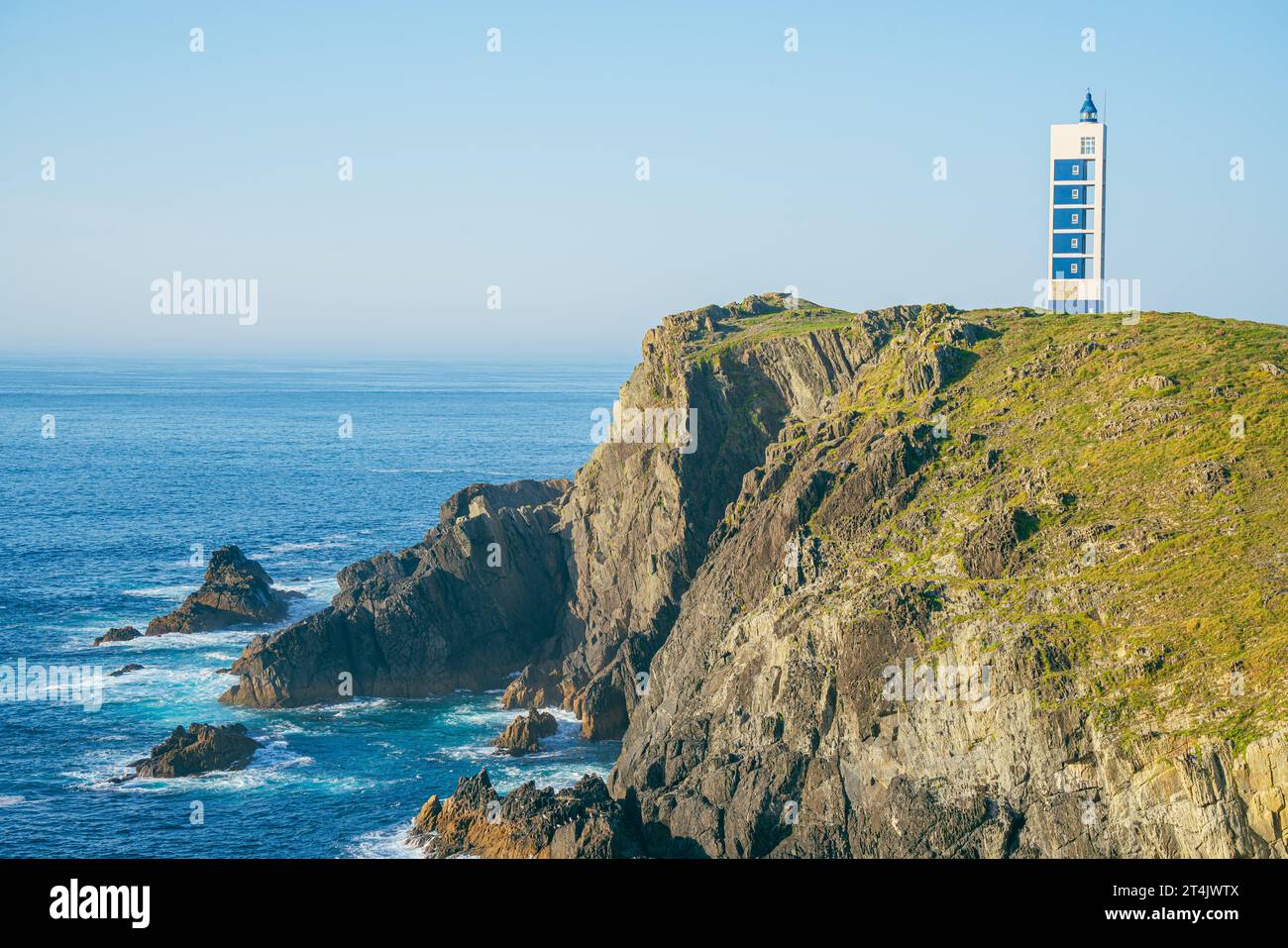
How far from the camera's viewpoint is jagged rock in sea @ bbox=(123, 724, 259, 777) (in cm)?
6788

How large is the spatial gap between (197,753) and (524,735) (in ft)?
61.5

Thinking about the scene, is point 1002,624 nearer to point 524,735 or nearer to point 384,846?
point 524,735

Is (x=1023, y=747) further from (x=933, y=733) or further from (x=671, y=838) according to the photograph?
(x=671, y=838)

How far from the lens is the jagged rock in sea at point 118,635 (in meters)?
92.9

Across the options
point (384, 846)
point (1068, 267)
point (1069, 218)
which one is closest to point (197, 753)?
point (384, 846)

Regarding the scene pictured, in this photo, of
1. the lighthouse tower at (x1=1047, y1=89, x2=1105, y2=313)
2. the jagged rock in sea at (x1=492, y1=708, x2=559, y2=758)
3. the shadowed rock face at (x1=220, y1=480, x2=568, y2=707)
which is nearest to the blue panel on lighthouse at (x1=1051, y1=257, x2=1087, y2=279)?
the lighthouse tower at (x1=1047, y1=89, x2=1105, y2=313)

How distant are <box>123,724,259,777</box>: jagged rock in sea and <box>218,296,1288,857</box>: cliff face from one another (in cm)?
1048

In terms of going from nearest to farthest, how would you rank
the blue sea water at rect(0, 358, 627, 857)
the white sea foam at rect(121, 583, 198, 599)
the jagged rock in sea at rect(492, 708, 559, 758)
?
the blue sea water at rect(0, 358, 627, 857)
the jagged rock in sea at rect(492, 708, 559, 758)
the white sea foam at rect(121, 583, 198, 599)

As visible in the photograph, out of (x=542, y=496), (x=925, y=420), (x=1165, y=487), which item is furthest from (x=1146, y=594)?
(x=542, y=496)

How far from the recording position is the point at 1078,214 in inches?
3597

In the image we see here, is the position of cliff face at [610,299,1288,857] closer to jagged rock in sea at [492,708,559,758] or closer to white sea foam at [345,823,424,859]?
jagged rock in sea at [492,708,559,758]

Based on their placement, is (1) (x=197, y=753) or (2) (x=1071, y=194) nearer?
(1) (x=197, y=753)

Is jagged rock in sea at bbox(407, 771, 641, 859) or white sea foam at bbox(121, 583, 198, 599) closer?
jagged rock in sea at bbox(407, 771, 641, 859)

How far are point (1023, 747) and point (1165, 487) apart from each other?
16.9m
